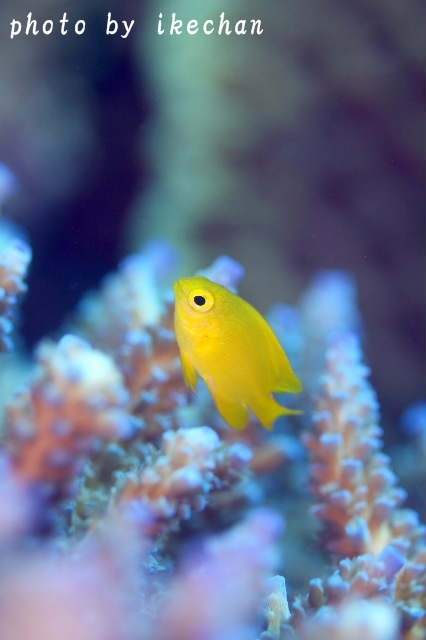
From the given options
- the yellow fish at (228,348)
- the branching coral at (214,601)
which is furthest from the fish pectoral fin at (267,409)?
the branching coral at (214,601)

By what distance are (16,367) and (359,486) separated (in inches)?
48.4

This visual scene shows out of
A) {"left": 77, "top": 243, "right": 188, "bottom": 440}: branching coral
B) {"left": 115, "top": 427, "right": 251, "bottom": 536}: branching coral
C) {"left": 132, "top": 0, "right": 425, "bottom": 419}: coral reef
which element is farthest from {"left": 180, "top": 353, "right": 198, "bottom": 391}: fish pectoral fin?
{"left": 132, "top": 0, "right": 425, "bottom": 419}: coral reef

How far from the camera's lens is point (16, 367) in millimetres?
2168

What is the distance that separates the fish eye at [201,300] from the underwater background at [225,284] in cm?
27

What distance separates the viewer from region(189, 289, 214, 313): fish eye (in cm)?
159

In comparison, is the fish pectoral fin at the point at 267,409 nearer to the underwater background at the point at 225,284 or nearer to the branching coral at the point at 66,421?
the underwater background at the point at 225,284

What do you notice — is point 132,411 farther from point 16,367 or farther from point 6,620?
point 6,620

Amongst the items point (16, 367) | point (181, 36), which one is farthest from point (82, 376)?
point (181, 36)

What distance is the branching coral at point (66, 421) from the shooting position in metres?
1.11

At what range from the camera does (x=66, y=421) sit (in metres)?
1.12

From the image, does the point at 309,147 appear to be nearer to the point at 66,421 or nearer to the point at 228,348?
the point at 228,348

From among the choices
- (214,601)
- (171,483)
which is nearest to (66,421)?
(171,483)

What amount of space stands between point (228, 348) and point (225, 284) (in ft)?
1.65

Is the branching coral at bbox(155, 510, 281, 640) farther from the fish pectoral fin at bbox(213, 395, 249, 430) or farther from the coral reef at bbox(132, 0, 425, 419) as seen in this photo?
the coral reef at bbox(132, 0, 425, 419)
